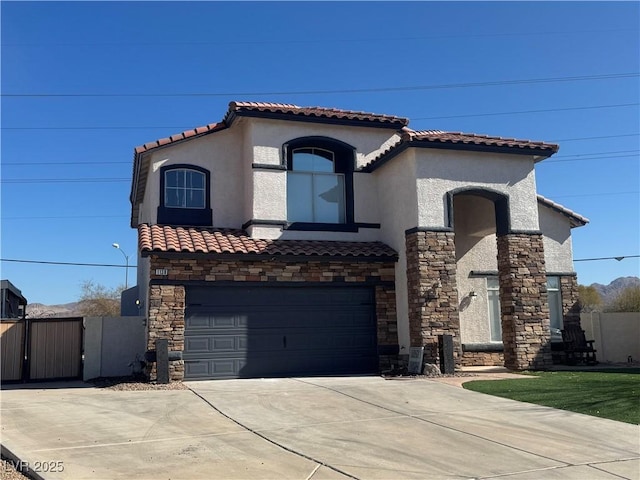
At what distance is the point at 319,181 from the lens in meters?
18.1

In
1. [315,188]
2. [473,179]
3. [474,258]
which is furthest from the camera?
[474,258]

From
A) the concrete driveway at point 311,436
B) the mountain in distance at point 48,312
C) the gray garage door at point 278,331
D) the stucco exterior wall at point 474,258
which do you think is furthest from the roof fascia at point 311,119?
the mountain in distance at point 48,312

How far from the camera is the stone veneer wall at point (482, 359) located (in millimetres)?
18516

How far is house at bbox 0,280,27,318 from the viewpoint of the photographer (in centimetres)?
2138

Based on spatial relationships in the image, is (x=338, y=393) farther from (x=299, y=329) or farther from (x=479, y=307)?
(x=479, y=307)

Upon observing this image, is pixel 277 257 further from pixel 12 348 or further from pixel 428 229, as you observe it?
pixel 12 348

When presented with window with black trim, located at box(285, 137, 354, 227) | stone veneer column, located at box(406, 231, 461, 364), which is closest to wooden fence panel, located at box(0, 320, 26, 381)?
window with black trim, located at box(285, 137, 354, 227)

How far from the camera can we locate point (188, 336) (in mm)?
15086

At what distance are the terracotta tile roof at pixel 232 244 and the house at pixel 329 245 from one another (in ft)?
0.19

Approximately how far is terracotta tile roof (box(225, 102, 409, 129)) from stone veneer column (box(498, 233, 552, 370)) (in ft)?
16.3

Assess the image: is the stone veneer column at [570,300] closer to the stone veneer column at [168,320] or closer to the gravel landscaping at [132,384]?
the stone veneer column at [168,320]

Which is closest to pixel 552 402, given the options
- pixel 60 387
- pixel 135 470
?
pixel 135 470

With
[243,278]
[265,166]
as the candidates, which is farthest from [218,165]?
[243,278]

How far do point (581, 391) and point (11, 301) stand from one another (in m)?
21.0
